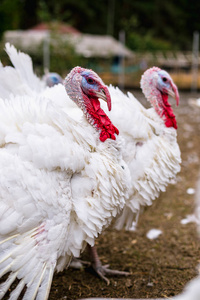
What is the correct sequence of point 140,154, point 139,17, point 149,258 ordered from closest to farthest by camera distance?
1. point 140,154
2. point 149,258
3. point 139,17

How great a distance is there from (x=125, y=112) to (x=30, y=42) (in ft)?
36.6

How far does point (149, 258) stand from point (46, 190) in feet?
5.55

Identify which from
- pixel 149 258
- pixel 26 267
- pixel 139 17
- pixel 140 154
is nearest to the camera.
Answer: pixel 26 267

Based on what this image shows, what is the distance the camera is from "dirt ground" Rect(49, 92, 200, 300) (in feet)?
10.3

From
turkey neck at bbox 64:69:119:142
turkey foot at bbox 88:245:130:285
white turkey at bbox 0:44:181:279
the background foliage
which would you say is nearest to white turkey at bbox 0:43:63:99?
white turkey at bbox 0:44:181:279

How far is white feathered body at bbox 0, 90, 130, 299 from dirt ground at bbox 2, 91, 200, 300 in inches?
26.5

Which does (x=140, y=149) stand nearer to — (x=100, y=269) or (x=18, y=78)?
(x=100, y=269)

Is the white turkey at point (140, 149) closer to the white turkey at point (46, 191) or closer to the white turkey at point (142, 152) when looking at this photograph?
the white turkey at point (142, 152)

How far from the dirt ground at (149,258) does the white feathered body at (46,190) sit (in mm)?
662

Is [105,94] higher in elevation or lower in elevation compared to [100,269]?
higher

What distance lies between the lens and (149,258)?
145 inches

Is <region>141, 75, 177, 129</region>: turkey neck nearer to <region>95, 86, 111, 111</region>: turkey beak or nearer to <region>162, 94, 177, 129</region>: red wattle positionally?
<region>162, 94, 177, 129</region>: red wattle

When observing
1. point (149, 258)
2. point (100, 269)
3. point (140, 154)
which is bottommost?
point (149, 258)

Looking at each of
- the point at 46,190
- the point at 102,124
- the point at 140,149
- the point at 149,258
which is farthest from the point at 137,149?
the point at 46,190
